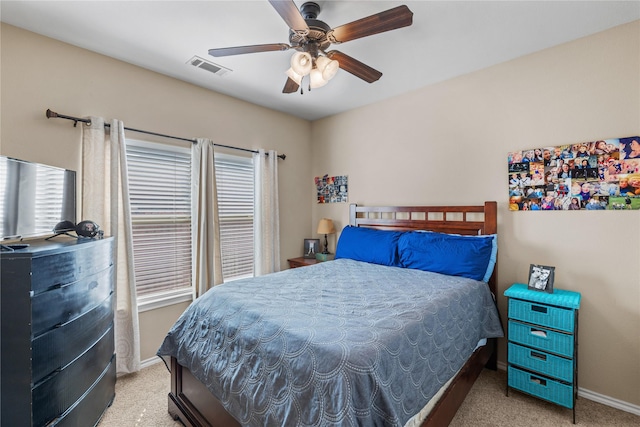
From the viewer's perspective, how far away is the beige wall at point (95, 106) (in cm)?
205

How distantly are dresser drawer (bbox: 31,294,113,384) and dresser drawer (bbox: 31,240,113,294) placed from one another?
0.24 meters

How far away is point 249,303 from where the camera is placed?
1.69m

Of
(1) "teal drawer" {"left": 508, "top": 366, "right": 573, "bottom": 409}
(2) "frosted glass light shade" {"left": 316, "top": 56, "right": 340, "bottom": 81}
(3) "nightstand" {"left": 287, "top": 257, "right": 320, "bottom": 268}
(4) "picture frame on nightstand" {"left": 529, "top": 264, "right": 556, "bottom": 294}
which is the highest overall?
(2) "frosted glass light shade" {"left": 316, "top": 56, "right": 340, "bottom": 81}

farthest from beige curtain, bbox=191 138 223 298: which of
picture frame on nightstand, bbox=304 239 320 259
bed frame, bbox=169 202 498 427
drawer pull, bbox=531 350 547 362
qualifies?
drawer pull, bbox=531 350 547 362

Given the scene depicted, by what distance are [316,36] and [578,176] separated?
86.5 inches

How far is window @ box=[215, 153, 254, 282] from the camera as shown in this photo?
3.30 meters

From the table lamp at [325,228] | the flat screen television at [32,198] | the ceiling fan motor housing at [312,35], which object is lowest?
the table lamp at [325,228]

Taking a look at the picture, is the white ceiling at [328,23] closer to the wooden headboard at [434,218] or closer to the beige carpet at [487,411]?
the wooden headboard at [434,218]

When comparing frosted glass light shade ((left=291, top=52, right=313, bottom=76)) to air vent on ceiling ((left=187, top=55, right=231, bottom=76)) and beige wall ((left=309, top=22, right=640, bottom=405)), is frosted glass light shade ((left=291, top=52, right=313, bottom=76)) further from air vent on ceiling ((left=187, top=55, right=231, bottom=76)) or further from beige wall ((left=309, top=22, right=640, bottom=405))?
beige wall ((left=309, top=22, right=640, bottom=405))

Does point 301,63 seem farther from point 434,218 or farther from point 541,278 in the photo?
point 541,278

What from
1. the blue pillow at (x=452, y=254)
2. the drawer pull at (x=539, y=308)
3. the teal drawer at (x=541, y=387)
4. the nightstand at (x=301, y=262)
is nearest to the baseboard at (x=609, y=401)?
the teal drawer at (x=541, y=387)

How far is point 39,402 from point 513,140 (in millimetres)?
3599

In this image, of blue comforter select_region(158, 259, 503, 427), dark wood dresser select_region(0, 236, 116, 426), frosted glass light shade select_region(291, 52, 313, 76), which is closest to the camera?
blue comforter select_region(158, 259, 503, 427)

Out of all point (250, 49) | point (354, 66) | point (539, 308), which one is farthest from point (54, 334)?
point (539, 308)
